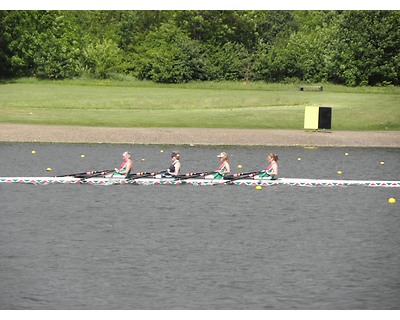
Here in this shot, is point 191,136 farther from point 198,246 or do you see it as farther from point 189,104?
point 198,246

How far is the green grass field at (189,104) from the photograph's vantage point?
70.4m

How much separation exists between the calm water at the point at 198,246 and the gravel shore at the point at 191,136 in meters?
13.0

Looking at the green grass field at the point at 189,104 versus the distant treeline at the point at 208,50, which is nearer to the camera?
the green grass field at the point at 189,104

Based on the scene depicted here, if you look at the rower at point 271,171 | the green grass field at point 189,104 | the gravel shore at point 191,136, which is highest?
the rower at point 271,171

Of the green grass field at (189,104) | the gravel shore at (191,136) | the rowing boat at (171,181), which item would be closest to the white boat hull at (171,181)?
the rowing boat at (171,181)

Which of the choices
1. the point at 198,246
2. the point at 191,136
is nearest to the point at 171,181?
the point at 198,246

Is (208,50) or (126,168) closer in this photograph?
(126,168)

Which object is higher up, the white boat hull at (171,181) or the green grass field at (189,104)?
the white boat hull at (171,181)

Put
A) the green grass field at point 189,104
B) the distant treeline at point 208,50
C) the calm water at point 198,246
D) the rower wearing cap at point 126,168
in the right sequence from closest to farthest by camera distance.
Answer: the calm water at point 198,246
the rower wearing cap at point 126,168
the green grass field at point 189,104
the distant treeline at point 208,50

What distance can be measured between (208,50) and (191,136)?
39929 mm

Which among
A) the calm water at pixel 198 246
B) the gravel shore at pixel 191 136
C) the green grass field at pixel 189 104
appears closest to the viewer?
the calm water at pixel 198 246

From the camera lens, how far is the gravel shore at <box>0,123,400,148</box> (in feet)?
198

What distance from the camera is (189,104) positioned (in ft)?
268

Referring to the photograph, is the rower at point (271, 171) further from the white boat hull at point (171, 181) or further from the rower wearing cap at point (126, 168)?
the rower wearing cap at point (126, 168)
